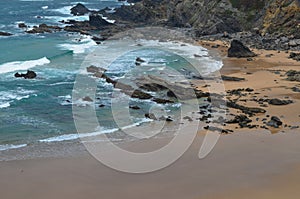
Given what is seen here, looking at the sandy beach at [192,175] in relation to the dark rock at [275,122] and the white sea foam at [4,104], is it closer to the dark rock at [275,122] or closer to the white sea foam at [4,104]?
the dark rock at [275,122]

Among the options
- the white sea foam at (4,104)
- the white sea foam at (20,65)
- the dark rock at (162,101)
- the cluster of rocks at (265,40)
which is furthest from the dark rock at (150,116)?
the cluster of rocks at (265,40)

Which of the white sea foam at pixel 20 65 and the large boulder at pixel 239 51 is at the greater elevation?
the large boulder at pixel 239 51

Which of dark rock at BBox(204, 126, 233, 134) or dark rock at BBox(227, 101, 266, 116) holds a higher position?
dark rock at BBox(204, 126, 233, 134)

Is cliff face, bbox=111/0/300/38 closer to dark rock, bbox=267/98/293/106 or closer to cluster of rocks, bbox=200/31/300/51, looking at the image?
cluster of rocks, bbox=200/31/300/51

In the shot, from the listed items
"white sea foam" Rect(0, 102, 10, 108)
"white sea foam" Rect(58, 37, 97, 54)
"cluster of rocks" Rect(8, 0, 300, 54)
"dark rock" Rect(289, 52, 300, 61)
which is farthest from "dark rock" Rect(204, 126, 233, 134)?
"white sea foam" Rect(58, 37, 97, 54)

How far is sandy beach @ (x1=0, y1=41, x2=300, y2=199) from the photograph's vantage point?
17.7 meters

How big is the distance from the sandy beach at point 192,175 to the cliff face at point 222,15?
36.3 metres

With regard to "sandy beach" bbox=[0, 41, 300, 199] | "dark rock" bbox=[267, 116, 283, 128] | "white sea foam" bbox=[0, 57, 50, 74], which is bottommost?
"white sea foam" bbox=[0, 57, 50, 74]

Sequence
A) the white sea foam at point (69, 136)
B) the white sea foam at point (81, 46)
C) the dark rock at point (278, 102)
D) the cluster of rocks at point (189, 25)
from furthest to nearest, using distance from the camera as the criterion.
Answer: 1. the white sea foam at point (81, 46)
2. the cluster of rocks at point (189, 25)
3. the dark rock at point (278, 102)
4. the white sea foam at point (69, 136)

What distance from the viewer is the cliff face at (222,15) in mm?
59875

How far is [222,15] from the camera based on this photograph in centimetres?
6925

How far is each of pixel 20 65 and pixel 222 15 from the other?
116ft

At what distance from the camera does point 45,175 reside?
63.3ft

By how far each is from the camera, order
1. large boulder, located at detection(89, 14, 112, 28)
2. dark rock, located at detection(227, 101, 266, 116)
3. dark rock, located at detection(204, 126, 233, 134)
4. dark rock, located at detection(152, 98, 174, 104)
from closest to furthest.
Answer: dark rock, located at detection(204, 126, 233, 134) → dark rock, located at detection(227, 101, 266, 116) → dark rock, located at detection(152, 98, 174, 104) → large boulder, located at detection(89, 14, 112, 28)
